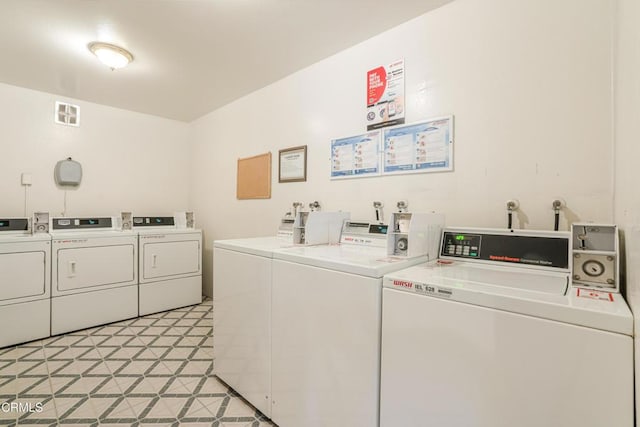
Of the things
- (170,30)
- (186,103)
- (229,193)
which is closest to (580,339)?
(170,30)

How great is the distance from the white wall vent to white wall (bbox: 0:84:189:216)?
0.05 meters

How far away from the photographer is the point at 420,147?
6.16ft

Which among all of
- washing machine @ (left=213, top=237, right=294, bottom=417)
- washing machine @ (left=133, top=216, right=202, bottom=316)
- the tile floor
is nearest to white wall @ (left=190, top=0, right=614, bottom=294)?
washing machine @ (left=213, top=237, right=294, bottom=417)

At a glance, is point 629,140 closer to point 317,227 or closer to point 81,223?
point 317,227

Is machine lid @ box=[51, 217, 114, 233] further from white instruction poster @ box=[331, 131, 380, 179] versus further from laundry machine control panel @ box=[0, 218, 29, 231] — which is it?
white instruction poster @ box=[331, 131, 380, 179]

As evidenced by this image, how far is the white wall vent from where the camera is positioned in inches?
130

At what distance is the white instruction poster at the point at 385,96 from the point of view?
1.98 metres

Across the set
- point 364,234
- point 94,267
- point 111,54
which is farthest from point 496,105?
point 94,267

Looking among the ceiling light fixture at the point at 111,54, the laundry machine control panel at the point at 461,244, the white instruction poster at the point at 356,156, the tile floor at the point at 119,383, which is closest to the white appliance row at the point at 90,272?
the tile floor at the point at 119,383

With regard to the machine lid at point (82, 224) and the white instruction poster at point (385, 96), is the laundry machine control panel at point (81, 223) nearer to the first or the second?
the machine lid at point (82, 224)

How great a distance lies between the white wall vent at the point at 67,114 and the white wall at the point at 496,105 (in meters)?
2.92

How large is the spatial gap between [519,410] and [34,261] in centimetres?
362

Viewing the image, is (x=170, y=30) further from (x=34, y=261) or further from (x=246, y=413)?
(x=246, y=413)

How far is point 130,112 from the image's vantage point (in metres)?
3.82
